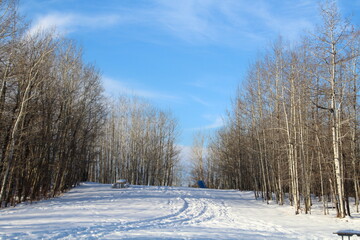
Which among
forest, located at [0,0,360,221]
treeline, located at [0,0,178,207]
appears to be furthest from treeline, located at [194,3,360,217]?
treeline, located at [0,0,178,207]

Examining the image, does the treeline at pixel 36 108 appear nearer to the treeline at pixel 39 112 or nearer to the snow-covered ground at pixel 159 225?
→ the treeline at pixel 39 112

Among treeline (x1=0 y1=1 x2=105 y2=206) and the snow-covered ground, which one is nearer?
the snow-covered ground

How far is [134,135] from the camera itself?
140 feet

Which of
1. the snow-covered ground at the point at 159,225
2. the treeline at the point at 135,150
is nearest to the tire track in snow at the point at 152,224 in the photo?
the snow-covered ground at the point at 159,225

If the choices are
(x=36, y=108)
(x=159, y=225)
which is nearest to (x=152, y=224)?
(x=159, y=225)

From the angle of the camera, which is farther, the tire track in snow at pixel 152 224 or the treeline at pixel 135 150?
the treeline at pixel 135 150

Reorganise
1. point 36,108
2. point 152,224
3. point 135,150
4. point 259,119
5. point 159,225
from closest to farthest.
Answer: point 159,225
point 152,224
point 36,108
point 259,119
point 135,150

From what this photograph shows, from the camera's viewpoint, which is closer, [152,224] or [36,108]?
[152,224]

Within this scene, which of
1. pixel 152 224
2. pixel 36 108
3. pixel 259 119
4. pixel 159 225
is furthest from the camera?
pixel 259 119

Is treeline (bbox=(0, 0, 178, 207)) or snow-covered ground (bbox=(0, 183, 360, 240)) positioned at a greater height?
treeline (bbox=(0, 0, 178, 207))

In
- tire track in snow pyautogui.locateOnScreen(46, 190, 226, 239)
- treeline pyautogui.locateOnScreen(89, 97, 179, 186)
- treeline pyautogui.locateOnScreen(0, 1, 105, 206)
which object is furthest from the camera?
treeline pyautogui.locateOnScreen(89, 97, 179, 186)

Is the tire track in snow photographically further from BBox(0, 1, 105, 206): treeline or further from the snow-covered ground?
BBox(0, 1, 105, 206): treeline

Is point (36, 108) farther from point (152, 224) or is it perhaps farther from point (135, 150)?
point (135, 150)

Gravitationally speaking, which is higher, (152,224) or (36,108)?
(36,108)
